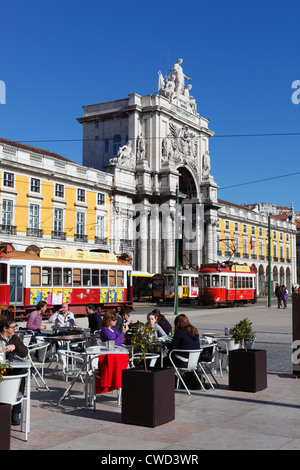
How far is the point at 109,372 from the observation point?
7609 millimetres

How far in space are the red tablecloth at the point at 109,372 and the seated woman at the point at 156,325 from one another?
9.22ft

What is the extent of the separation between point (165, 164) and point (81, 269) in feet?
90.1

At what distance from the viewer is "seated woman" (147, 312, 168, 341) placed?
417 inches

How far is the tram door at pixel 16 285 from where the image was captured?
23.8 m

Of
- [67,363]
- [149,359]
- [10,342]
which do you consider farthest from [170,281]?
[10,342]

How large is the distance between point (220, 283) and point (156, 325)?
2831cm

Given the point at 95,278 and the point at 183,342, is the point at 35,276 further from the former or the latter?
the point at 183,342

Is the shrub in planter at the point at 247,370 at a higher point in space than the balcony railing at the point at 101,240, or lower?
lower

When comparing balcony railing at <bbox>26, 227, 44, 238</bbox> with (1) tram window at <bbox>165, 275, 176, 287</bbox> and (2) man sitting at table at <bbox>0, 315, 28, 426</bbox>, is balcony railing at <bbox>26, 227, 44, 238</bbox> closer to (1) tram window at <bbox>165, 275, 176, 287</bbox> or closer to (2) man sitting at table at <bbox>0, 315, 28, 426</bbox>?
(1) tram window at <bbox>165, 275, 176, 287</bbox>

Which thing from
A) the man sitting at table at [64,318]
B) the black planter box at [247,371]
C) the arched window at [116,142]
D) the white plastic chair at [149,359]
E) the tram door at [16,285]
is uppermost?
the arched window at [116,142]

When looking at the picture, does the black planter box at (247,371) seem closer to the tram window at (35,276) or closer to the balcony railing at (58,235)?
the tram window at (35,276)

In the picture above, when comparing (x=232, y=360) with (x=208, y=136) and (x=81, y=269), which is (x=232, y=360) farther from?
(x=208, y=136)

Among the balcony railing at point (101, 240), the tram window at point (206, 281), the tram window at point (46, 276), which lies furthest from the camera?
the balcony railing at point (101, 240)

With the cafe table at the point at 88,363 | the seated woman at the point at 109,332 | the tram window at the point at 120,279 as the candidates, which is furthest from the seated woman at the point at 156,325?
the tram window at the point at 120,279
